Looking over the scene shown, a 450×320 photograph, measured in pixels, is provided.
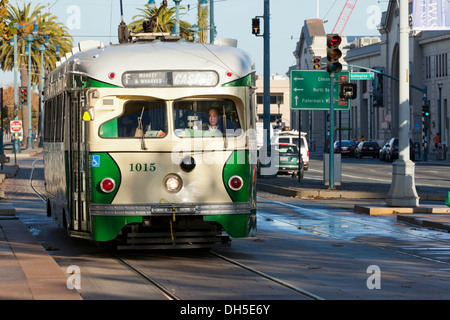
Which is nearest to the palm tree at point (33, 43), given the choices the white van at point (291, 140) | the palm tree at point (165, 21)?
the palm tree at point (165, 21)

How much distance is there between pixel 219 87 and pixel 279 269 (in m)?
2.86

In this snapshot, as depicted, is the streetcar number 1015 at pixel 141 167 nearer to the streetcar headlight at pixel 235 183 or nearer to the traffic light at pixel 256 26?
the streetcar headlight at pixel 235 183

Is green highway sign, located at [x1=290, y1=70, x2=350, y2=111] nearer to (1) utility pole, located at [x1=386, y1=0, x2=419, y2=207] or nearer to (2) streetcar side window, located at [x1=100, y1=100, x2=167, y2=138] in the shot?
(1) utility pole, located at [x1=386, y1=0, x2=419, y2=207]

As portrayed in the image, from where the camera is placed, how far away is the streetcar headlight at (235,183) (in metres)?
14.2

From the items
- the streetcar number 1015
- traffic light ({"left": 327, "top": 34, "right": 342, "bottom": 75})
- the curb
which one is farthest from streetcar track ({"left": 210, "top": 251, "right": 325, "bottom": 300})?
traffic light ({"left": 327, "top": 34, "right": 342, "bottom": 75})

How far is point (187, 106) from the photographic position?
14234 mm

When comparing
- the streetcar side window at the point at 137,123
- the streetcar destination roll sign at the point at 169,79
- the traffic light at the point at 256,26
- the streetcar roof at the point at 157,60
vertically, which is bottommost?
the streetcar side window at the point at 137,123

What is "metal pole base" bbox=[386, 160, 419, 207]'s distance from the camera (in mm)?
23469

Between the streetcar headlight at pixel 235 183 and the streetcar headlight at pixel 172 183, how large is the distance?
725mm

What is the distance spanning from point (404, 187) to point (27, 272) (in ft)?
43.9

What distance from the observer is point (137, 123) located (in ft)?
46.4

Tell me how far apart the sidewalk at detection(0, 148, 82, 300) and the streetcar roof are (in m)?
2.76
